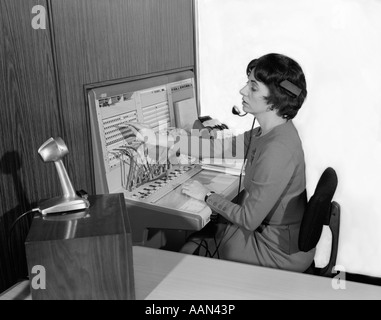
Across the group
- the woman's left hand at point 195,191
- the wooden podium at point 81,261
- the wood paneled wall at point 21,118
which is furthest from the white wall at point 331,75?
the wooden podium at point 81,261

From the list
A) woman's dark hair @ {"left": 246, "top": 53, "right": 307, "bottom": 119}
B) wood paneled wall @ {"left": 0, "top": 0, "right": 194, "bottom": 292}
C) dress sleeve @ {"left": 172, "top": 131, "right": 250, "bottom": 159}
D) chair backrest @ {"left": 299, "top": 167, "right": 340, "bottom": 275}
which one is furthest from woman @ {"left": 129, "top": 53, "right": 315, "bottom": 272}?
wood paneled wall @ {"left": 0, "top": 0, "right": 194, "bottom": 292}

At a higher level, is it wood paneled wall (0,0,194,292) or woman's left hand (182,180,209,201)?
wood paneled wall (0,0,194,292)

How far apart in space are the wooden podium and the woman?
65cm

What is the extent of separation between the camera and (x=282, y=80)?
1.76 metres

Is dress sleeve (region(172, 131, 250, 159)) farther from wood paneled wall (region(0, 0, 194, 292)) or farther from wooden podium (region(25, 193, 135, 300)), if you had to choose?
wooden podium (region(25, 193, 135, 300))

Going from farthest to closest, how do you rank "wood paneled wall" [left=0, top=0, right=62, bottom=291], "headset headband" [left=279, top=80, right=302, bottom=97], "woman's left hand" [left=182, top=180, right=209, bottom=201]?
"woman's left hand" [left=182, top=180, right=209, bottom=201] → "headset headband" [left=279, top=80, right=302, bottom=97] → "wood paneled wall" [left=0, top=0, right=62, bottom=291]

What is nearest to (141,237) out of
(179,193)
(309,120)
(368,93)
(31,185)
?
(179,193)

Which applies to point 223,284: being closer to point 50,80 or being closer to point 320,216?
point 320,216

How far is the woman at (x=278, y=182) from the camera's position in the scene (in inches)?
66.2

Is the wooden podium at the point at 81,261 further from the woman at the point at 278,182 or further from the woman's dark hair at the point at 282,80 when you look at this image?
the woman's dark hair at the point at 282,80

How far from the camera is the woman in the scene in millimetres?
1681

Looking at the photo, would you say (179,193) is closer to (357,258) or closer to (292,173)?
(292,173)

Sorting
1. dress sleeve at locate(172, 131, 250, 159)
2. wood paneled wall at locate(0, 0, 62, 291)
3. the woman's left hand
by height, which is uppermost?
wood paneled wall at locate(0, 0, 62, 291)

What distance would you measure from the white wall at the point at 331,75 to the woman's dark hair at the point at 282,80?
45.5 inches
